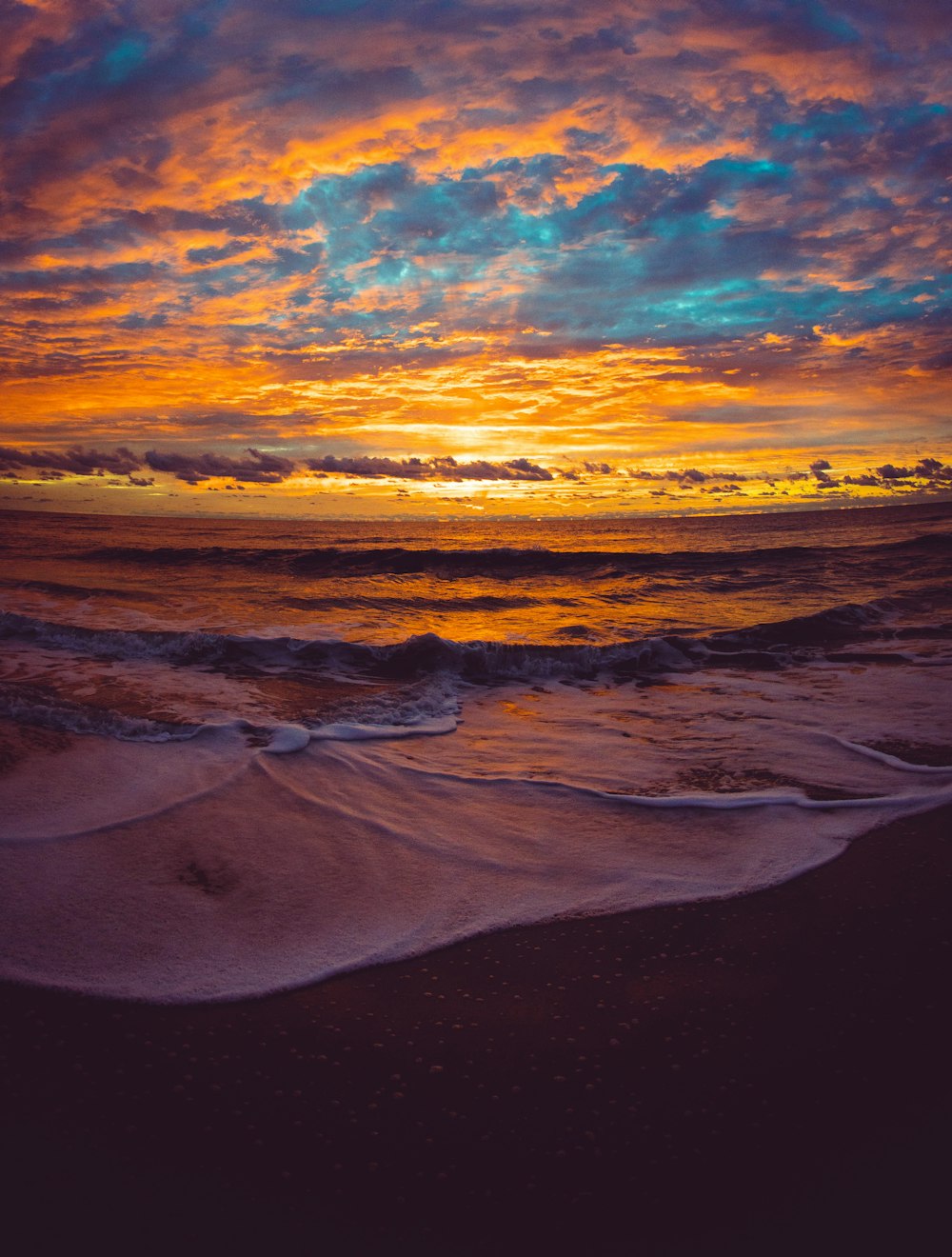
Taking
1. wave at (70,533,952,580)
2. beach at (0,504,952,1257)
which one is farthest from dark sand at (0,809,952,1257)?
wave at (70,533,952,580)

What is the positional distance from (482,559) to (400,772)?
22.3 metres

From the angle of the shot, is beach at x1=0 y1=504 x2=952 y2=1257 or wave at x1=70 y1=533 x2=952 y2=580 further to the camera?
wave at x1=70 y1=533 x2=952 y2=580

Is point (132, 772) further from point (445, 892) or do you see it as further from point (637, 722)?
point (637, 722)

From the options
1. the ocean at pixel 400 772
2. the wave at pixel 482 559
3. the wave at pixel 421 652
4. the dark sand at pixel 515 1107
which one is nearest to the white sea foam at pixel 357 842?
the ocean at pixel 400 772

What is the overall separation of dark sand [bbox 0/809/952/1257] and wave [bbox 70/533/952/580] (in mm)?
19831

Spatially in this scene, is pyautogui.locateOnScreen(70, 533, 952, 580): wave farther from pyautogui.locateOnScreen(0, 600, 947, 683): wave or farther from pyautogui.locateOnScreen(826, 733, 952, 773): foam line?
pyautogui.locateOnScreen(826, 733, 952, 773): foam line

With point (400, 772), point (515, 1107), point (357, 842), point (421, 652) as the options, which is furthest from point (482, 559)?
point (515, 1107)

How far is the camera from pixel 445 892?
141 inches

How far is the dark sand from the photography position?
187 cm

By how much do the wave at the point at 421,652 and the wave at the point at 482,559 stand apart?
36.9 feet

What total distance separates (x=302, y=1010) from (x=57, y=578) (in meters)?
18.6

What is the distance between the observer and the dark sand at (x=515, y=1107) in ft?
6.12

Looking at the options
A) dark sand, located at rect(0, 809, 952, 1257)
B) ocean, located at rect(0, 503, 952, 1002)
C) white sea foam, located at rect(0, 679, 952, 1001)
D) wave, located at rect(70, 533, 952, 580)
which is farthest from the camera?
wave, located at rect(70, 533, 952, 580)

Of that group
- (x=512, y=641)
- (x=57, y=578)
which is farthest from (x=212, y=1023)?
(x=57, y=578)
